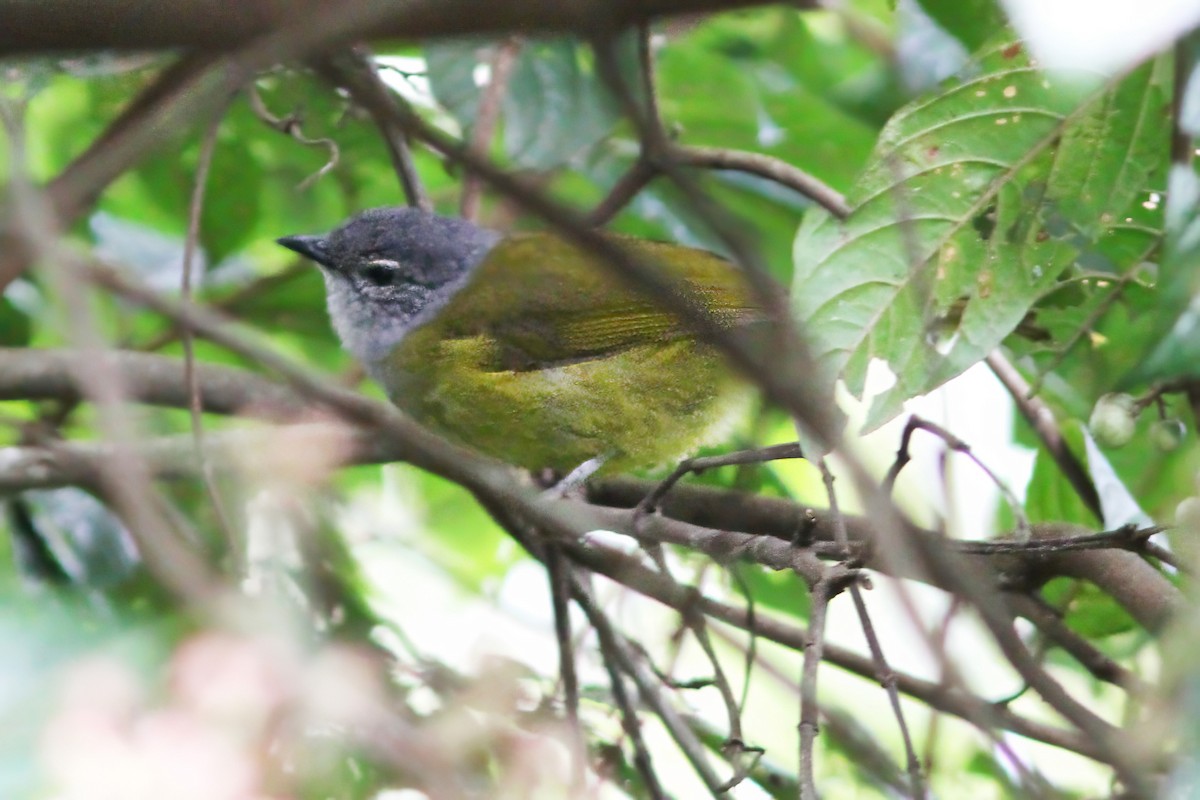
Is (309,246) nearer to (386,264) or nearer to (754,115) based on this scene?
(386,264)

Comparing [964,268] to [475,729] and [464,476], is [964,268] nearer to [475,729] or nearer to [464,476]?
[464,476]

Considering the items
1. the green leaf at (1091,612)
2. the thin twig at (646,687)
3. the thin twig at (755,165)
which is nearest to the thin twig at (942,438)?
the green leaf at (1091,612)

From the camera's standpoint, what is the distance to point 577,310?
3352 millimetres

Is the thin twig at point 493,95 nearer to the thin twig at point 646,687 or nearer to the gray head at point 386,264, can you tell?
the gray head at point 386,264

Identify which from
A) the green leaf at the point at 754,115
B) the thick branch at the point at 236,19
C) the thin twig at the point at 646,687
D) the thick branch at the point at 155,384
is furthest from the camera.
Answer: the green leaf at the point at 754,115

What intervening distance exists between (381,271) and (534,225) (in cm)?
44

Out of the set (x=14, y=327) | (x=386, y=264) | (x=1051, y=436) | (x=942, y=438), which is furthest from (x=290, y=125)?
(x=1051, y=436)

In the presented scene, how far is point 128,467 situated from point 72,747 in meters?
0.85

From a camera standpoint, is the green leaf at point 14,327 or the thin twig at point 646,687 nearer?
the thin twig at point 646,687

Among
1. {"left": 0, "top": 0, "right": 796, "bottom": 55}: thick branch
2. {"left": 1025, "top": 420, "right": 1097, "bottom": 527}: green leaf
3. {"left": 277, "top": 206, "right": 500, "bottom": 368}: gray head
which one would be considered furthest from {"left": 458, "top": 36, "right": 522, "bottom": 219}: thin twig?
{"left": 0, "top": 0, "right": 796, "bottom": 55}: thick branch

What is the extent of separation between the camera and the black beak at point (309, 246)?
129 inches

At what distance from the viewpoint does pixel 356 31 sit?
963 mm

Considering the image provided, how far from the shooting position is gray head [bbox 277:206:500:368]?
3.41 m

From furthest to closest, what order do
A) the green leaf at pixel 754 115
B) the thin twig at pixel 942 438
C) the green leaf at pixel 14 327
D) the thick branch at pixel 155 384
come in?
1. the green leaf at pixel 754 115
2. the green leaf at pixel 14 327
3. the thick branch at pixel 155 384
4. the thin twig at pixel 942 438
